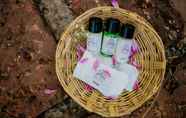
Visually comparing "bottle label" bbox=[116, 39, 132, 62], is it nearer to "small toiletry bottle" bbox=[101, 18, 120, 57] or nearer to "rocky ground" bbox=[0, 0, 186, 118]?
"small toiletry bottle" bbox=[101, 18, 120, 57]

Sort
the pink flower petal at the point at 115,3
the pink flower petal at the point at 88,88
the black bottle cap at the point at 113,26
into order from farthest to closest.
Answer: the pink flower petal at the point at 115,3 → the pink flower petal at the point at 88,88 → the black bottle cap at the point at 113,26

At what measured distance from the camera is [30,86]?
1.59 meters

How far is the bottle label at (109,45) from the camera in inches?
59.5

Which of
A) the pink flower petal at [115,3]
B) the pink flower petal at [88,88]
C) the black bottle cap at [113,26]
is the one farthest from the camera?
the pink flower petal at [115,3]

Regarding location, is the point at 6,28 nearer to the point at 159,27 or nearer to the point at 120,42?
the point at 120,42

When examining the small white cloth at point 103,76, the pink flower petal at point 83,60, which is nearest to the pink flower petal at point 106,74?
the small white cloth at point 103,76

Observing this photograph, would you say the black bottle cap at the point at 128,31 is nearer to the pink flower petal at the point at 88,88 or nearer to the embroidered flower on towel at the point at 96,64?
the embroidered flower on towel at the point at 96,64

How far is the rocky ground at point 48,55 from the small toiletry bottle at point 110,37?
0.24m

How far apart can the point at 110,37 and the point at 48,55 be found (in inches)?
13.0

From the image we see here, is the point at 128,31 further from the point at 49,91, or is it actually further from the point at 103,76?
the point at 49,91

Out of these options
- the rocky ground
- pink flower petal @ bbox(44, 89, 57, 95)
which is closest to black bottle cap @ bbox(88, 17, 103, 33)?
the rocky ground

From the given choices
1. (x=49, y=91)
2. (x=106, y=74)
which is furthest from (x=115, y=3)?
(x=49, y=91)

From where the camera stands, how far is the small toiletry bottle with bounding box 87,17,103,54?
148 centimetres

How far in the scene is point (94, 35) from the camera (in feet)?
4.97
